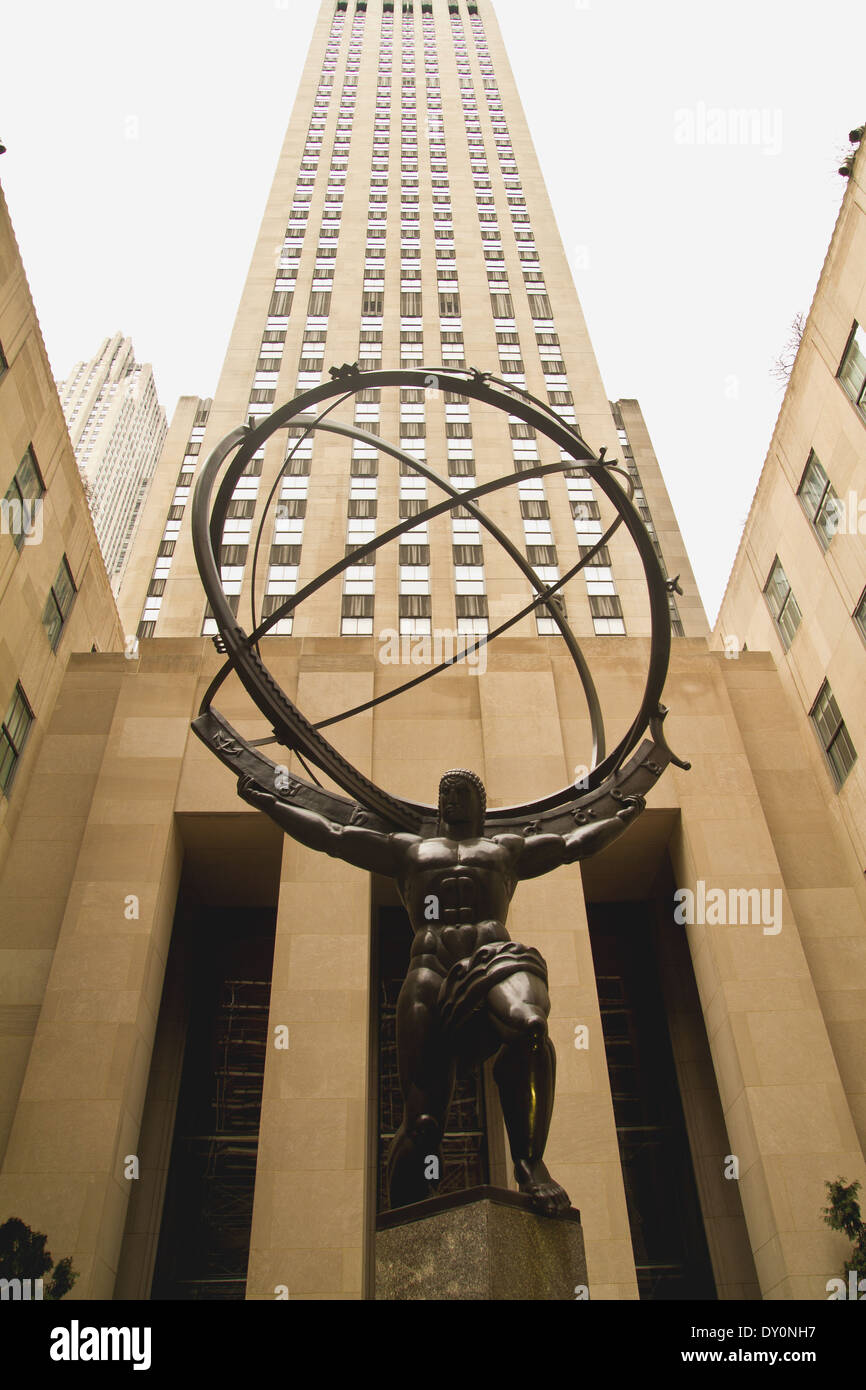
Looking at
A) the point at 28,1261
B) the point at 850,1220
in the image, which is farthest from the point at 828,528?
the point at 28,1261

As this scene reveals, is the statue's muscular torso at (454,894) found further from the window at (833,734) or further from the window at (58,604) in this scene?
the window at (58,604)

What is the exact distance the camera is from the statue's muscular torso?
6.48 metres

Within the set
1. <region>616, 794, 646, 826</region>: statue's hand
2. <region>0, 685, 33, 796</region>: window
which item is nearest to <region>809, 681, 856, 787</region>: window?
<region>616, 794, 646, 826</region>: statue's hand

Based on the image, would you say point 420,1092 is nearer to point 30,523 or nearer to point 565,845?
point 565,845

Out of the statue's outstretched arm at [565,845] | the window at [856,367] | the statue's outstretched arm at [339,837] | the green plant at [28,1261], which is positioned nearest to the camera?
the statue's outstretched arm at [339,837]

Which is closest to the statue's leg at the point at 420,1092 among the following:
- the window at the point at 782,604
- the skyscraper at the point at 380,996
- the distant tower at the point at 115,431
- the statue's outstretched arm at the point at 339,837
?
the statue's outstretched arm at the point at 339,837

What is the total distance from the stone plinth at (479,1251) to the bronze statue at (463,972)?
0.68 feet

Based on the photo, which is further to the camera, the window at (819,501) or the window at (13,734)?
the window at (819,501)

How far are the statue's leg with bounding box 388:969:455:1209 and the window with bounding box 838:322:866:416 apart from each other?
14.3 meters

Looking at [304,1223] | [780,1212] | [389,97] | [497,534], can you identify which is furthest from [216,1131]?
[389,97]

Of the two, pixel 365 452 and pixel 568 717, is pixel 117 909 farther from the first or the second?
pixel 365 452

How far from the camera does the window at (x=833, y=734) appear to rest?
16.7 meters

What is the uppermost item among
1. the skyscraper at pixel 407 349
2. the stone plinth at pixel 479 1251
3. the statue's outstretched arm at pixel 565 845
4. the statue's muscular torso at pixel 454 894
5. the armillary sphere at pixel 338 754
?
the skyscraper at pixel 407 349

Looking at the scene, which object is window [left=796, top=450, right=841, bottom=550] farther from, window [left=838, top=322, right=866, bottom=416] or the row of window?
the row of window
